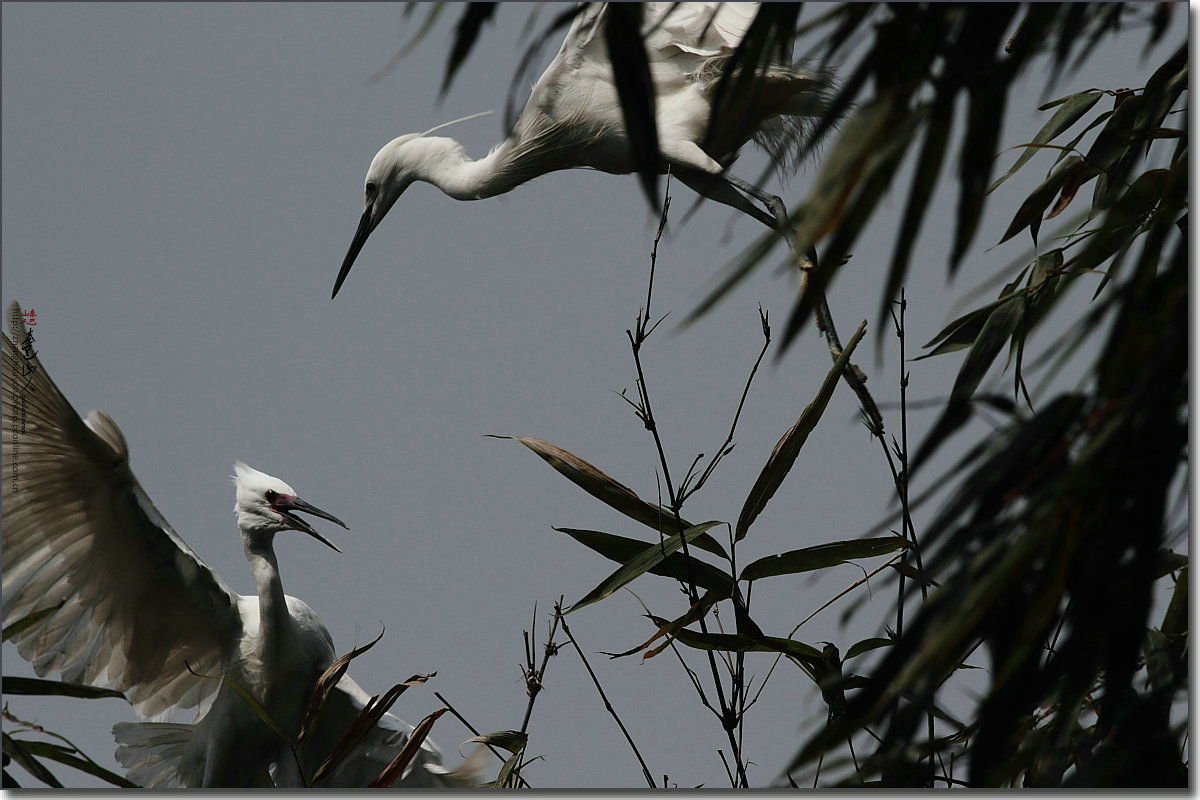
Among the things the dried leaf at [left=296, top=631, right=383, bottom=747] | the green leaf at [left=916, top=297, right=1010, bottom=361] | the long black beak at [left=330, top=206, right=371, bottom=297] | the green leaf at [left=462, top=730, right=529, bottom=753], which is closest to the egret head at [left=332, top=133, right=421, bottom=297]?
the long black beak at [left=330, top=206, right=371, bottom=297]

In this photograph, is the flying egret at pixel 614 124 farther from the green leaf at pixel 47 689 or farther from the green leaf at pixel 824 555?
the green leaf at pixel 47 689

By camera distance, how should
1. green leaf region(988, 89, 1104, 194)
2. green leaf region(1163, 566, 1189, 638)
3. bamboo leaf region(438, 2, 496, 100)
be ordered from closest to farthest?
bamboo leaf region(438, 2, 496, 100) < green leaf region(1163, 566, 1189, 638) < green leaf region(988, 89, 1104, 194)

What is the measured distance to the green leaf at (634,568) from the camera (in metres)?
1.10

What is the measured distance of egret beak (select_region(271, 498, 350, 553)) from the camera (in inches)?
73.1

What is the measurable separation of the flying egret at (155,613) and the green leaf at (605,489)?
1.64 ft

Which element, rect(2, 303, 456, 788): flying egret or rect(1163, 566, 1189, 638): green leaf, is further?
rect(2, 303, 456, 788): flying egret

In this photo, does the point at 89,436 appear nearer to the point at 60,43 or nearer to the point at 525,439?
the point at 60,43

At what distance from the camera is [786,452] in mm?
1105

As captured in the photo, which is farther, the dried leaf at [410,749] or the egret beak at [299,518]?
the egret beak at [299,518]

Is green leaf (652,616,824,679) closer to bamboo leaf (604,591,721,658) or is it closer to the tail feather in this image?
bamboo leaf (604,591,721,658)

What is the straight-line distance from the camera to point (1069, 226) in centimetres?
77

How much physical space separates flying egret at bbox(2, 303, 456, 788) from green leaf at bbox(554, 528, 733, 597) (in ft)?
1.52

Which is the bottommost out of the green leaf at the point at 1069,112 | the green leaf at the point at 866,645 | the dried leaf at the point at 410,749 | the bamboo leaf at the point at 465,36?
the dried leaf at the point at 410,749

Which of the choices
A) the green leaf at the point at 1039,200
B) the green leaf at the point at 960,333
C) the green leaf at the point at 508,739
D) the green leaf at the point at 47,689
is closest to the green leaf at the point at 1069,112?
the green leaf at the point at 1039,200
